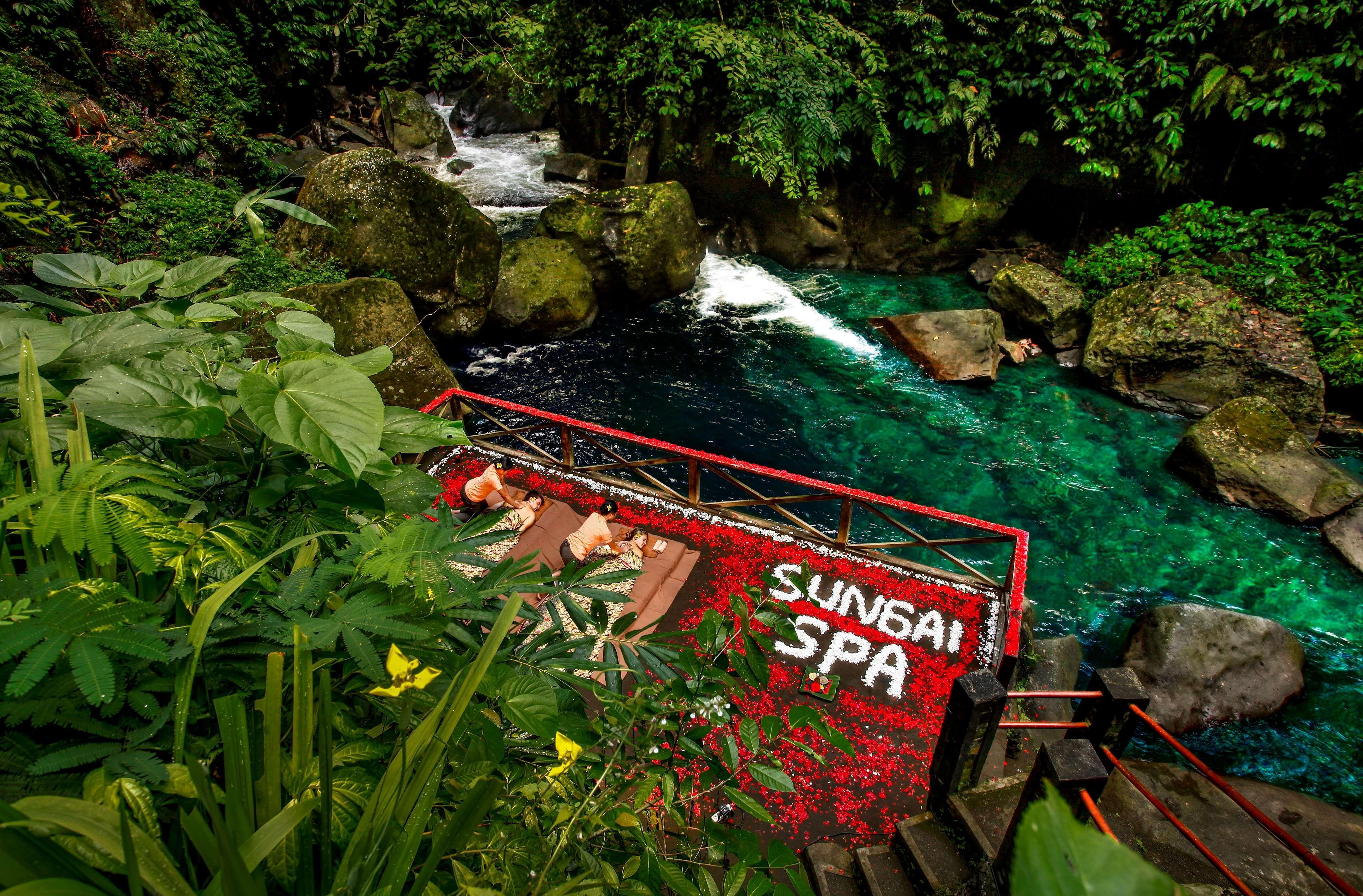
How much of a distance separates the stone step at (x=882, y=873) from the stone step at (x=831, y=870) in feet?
0.27

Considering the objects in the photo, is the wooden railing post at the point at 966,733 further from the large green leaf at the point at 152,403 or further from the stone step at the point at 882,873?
the large green leaf at the point at 152,403

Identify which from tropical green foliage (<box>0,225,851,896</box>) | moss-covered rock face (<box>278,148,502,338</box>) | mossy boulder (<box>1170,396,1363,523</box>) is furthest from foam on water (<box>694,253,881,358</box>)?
tropical green foliage (<box>0,225,851,896</box>)

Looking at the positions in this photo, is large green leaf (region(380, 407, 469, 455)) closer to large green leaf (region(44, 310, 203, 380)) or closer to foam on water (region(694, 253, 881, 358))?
large green leaf (region(44, 310, 203, 380))

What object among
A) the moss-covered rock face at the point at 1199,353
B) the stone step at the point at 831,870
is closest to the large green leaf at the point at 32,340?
the stone step at the point at 831,870

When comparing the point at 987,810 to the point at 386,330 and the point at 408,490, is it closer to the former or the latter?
the point at 408,490

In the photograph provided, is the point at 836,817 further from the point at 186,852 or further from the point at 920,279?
the point at 920,279

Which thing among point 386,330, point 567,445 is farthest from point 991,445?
point 386,330

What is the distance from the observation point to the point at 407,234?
1053cm

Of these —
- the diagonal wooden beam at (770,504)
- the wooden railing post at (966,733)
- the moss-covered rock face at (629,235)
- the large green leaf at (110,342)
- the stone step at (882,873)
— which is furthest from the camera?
the moss-covered rock face at (629,235)

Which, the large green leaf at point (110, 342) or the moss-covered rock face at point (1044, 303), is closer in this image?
the large green leaf at point (110, 342)

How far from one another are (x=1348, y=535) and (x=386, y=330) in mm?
13501

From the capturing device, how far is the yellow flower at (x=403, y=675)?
1313 mm

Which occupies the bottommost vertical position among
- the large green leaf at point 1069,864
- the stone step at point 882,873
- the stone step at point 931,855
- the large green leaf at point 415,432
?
the stone step at point 882,873

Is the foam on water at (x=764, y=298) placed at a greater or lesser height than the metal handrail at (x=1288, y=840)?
lesser
